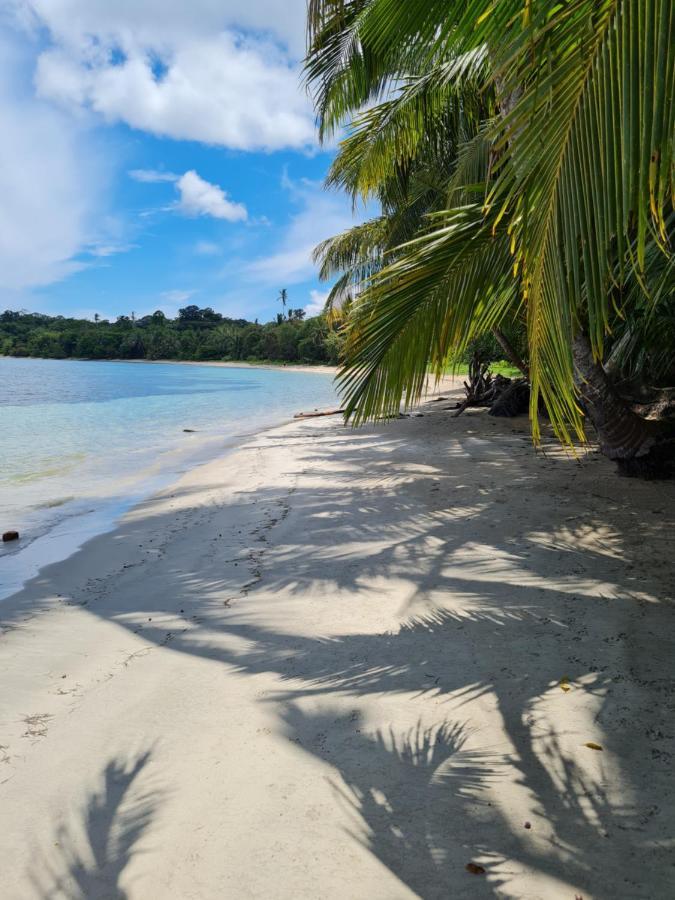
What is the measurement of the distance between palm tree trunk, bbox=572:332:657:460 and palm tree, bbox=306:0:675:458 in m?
0.02

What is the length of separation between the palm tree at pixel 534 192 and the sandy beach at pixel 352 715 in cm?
115

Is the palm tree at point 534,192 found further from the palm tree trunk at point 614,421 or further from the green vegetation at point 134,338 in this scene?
the green vegetation at point 134,338

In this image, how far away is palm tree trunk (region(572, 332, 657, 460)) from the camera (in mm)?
5059

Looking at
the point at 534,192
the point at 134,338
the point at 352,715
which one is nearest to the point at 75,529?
the point at 352,715

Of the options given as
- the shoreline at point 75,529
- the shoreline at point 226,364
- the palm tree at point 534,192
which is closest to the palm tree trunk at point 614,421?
the palm tree at point 534,192

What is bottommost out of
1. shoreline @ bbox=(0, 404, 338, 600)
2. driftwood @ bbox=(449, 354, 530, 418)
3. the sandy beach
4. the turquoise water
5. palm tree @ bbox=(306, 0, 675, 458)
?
the turquoise water

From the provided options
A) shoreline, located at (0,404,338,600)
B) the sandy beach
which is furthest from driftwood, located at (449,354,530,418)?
the sandy beach

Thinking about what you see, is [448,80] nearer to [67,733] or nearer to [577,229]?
[577,229]

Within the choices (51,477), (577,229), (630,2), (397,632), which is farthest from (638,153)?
(51,477)

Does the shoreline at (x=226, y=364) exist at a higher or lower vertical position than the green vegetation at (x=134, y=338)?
lower

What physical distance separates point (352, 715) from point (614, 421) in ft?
13.9

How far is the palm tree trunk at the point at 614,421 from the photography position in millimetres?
5059

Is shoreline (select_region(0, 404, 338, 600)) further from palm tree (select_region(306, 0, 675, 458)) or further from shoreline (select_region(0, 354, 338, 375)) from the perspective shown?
shoreline (select_region(0, 354, 338, 375))

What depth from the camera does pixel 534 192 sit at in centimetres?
213
